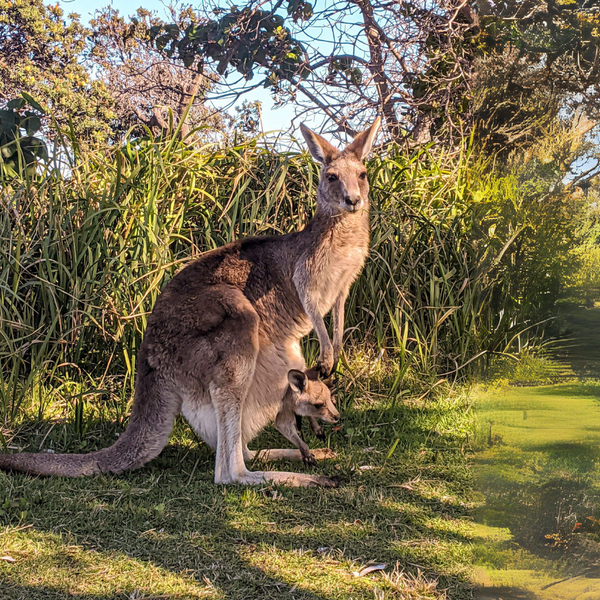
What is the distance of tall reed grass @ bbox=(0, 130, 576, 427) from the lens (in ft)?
14.7

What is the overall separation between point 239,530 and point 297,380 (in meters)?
1.01

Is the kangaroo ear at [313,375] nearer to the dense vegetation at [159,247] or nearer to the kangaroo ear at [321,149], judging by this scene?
the dense vegetation at [159,247]

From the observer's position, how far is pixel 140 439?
11.0 feet

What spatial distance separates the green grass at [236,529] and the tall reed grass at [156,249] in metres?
0.72

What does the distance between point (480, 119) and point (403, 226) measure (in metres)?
4.41

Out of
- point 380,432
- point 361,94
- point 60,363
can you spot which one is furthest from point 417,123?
point 60,363

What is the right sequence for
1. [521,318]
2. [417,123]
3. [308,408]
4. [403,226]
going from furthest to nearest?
[417,123] → [403,226] → [308,408] → [521,318]

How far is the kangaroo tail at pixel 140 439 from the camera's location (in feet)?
10.9

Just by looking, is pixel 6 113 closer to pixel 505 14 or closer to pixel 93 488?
pixel 93 488

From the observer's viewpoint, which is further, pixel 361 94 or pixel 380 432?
pixel 361 94

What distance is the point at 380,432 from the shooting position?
4.24 meters

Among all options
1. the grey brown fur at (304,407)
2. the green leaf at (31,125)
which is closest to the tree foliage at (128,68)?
the green leaf at (31,125)

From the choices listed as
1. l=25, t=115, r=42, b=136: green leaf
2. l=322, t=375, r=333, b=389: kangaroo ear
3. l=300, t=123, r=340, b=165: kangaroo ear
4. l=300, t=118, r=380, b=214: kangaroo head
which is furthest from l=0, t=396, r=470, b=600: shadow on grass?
l=25, t=115, r=42, b=136: green leaf

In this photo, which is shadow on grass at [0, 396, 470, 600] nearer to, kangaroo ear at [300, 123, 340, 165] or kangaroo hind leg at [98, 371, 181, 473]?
kangaroo hind leg at [98, 371, 181, 473]
